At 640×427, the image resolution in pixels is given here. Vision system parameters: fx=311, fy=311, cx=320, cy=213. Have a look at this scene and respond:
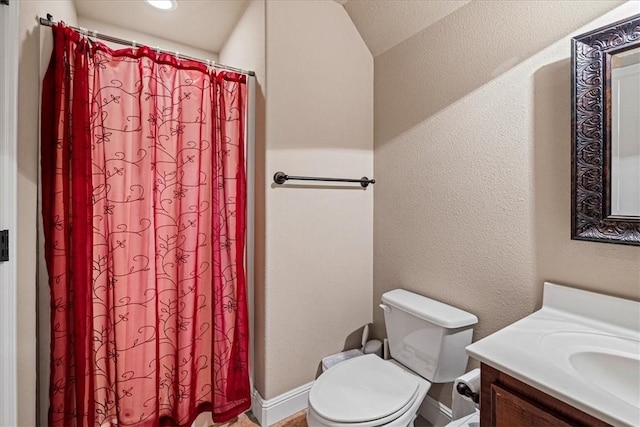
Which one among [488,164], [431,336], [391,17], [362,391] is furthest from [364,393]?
[391,17]

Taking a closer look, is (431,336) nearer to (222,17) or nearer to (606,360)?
(606,360)

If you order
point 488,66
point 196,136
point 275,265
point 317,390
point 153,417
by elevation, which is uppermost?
point 488,66

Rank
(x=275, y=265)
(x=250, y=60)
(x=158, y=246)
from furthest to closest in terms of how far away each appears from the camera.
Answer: (x=250, y=60), (x=275, y=265), (x=158, y=246)

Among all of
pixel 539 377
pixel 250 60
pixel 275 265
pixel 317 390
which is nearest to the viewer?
pixel 539 377

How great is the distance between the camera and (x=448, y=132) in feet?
5.11

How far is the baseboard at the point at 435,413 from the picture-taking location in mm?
1568

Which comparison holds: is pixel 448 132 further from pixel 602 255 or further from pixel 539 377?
pixel 539 377

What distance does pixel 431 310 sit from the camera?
4.79ft

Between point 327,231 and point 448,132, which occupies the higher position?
point 448,132

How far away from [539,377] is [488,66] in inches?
49.2

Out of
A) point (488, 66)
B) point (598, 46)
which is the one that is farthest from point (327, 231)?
point (598, 46)

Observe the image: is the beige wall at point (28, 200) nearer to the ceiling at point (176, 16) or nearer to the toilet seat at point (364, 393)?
the ceiling at point (176, 16)

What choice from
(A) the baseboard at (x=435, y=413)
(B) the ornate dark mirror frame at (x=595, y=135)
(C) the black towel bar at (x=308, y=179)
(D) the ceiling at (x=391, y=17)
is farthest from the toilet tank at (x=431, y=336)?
(D) the ceiling at (x=391, y=17)

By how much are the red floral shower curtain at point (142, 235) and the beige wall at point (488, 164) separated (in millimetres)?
924
